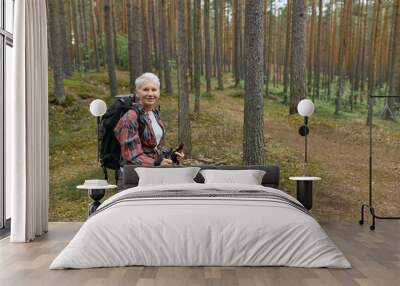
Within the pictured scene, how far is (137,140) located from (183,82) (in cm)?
110

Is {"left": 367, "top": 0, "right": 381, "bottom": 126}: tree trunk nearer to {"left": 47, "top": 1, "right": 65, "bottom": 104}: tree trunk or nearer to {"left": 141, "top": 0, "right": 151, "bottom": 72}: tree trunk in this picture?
{"left": 141, "top": 0, "right": 151, "bottom": 72}: tree trunk

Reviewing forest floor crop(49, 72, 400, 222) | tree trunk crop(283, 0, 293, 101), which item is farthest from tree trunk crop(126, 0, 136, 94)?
tree trunk crop(283, 0, 293, 101)

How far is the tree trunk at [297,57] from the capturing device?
6480 mm

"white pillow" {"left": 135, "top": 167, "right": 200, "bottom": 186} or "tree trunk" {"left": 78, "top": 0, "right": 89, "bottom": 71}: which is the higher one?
"tree trunk" {"left": 78, "top": 0, "right": 89, "bottom": 71}

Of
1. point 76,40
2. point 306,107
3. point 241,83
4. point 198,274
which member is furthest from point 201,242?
→ point 76,40

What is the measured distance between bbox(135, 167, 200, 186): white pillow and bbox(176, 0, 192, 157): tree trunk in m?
1.05

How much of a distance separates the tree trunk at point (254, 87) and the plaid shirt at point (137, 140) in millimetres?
1080

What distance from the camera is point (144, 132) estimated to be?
6.00 m

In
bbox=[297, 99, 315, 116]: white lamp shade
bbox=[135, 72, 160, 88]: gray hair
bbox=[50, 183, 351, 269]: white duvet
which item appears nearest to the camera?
bbox=[50, 183, 351, 269]: white duvet

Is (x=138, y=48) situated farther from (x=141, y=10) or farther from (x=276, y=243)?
(x=276, y=243)

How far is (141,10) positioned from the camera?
6586mm

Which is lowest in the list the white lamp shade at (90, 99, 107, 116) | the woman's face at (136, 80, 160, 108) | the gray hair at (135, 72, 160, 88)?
the white lamp shade at (90, 99, 107, 116)

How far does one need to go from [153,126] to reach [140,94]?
1.60 ft

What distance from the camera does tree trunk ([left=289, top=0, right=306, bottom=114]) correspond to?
21.3 ft
